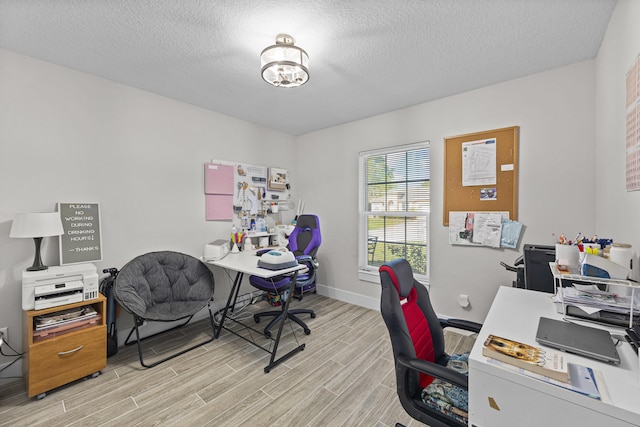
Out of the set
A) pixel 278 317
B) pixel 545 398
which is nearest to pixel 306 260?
pixel 278 317

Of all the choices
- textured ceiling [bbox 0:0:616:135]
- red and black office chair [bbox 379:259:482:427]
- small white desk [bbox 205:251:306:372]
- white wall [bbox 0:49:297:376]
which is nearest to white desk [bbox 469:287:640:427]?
red and black office chair [bbox 379:259:482:427]

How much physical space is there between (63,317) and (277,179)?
2.78 meters

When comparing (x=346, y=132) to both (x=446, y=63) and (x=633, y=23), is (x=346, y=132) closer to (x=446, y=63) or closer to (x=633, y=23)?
(x=446, y=63)

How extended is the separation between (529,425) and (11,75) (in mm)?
3767

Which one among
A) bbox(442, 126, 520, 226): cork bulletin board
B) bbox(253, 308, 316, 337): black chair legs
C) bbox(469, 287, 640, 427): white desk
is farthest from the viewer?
bbox(253, 308, 316, 337): black chair legs

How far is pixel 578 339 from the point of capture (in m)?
1.04

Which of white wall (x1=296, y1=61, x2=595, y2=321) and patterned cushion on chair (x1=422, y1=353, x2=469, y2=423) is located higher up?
white wall (x1=296, y1=61, x2=595, y2=321)

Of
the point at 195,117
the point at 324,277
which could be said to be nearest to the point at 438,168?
the point at 324,277

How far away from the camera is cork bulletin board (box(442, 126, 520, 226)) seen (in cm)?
253

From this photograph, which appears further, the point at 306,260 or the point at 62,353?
the point at 306,260

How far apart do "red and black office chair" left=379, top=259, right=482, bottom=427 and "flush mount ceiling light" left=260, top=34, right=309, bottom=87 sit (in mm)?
1552

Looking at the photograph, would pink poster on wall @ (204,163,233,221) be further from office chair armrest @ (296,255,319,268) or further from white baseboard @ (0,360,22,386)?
white baseboard @ (0,360,22,386)

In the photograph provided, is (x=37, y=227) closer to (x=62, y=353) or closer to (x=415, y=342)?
(x=62, y=353)

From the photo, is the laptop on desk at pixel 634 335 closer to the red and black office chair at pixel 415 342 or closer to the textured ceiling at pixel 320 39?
the red and black office chair at pixel 415 342
